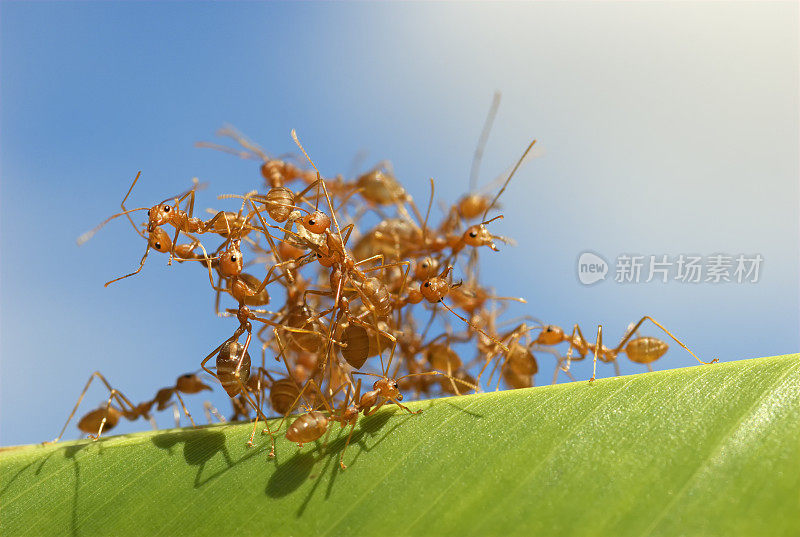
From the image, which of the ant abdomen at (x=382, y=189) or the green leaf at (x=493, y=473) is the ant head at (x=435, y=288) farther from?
the ant abdomen at (x=382, y=189)

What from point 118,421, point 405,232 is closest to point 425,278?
point 405,232

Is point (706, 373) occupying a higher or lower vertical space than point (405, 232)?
lower

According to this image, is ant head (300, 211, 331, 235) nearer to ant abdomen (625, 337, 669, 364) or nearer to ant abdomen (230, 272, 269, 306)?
ant abdomen (230, 272, 269, 306)

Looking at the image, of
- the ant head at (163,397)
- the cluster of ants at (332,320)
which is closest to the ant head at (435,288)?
the cluster of ants at (332,320)

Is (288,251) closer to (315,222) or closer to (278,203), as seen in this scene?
(278,203)

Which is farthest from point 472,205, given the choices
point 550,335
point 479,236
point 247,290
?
point 247,290

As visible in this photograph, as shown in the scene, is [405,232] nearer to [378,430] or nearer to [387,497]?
[378,430]

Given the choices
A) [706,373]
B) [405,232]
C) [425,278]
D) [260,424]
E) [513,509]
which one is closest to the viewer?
[513,509]
